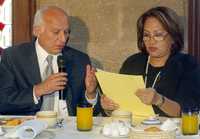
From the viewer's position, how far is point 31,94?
2.96 metres

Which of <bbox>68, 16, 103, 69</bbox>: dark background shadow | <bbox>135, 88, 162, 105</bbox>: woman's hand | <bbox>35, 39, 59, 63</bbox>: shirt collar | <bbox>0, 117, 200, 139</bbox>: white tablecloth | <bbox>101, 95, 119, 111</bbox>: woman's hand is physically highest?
<bbox>68, 16, 103, 69</bbox>: dark background shadow

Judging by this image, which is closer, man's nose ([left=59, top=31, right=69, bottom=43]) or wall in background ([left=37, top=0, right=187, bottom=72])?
man's nose ([left=59, top=31, right=69, bottom=43])

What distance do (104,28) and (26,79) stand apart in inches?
33.0

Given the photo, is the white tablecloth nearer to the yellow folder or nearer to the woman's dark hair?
the yellow folder

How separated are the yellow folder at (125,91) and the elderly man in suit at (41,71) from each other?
12.4 inches

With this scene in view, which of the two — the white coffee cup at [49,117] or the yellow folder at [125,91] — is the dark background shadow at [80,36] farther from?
the white coffee cup at [49,117]

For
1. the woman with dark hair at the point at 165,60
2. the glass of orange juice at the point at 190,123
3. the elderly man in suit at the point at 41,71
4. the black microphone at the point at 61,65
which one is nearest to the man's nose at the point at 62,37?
the elderly man in suit at the point at 41,71

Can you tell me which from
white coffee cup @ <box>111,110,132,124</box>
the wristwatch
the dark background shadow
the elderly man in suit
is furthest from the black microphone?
the dark background shadow

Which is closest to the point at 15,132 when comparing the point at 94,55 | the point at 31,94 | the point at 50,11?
the point at 31,94

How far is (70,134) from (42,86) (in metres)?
0.76

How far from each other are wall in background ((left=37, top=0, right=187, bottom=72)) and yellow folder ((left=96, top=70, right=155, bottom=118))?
41.1 inches

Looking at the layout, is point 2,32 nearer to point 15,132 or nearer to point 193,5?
point 193,5

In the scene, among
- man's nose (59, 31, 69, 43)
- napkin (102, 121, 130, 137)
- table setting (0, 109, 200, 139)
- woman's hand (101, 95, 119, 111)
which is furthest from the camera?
man's nose (59, 31, 69, 43)

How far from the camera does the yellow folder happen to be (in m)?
2.55
